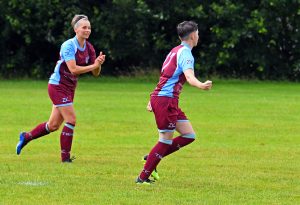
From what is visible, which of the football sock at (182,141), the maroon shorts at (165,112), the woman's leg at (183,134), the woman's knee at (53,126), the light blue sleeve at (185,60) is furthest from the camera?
the woman's knee at (53,126)

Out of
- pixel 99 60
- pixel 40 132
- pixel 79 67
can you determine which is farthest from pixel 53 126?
pixel 99 60

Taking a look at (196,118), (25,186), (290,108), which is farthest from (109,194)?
(290,108)

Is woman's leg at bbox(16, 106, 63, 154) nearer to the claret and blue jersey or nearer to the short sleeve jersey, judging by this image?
the short sleeve jersey

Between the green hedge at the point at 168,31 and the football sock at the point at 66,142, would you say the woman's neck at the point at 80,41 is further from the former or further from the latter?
the green hedge at the point at 168,31

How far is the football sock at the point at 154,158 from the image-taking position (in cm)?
1023

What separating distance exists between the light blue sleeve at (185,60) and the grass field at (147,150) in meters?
1.28

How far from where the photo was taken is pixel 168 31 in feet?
127

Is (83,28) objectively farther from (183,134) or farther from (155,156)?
(155,156)

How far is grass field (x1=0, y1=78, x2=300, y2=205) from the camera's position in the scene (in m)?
9.48

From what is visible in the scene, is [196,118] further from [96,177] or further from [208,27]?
[208,27]

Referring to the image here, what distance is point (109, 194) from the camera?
941cm

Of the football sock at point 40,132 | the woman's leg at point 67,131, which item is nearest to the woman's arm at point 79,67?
the woman's leg at point 67,131

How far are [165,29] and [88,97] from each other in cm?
1236

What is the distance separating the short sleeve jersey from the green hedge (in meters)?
24.4
